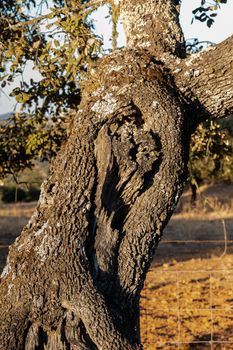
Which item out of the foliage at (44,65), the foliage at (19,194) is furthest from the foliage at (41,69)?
the foliage at (19,194)

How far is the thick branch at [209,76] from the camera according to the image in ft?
15.7

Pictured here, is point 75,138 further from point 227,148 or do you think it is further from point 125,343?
point 227,148

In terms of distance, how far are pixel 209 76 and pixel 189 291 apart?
8742 millimetres

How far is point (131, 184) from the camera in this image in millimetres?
4711

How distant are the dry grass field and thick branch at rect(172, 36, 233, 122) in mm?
1120

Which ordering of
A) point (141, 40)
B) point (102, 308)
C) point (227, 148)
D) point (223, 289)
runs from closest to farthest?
point (102, 308) → point (141, 40) → point (227, 148) → point (223, 289)

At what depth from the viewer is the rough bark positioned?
14.4 feet

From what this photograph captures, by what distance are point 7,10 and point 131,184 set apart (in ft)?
13.2

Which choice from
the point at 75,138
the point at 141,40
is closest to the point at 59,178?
the point at 75,138

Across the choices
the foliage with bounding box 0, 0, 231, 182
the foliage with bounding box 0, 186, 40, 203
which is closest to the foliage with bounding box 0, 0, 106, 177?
the foliage with bounding box 0, 0, 231, 182

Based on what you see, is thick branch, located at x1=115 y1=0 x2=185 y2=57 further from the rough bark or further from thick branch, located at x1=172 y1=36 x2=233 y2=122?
thick branch, located at x1=172 y1=36 x2=233 y2=122

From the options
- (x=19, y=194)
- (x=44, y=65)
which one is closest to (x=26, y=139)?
(x=44, y=65)

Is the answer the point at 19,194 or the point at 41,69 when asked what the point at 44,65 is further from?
the point at 19,194

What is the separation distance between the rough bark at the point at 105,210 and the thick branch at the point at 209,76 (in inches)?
0.5
